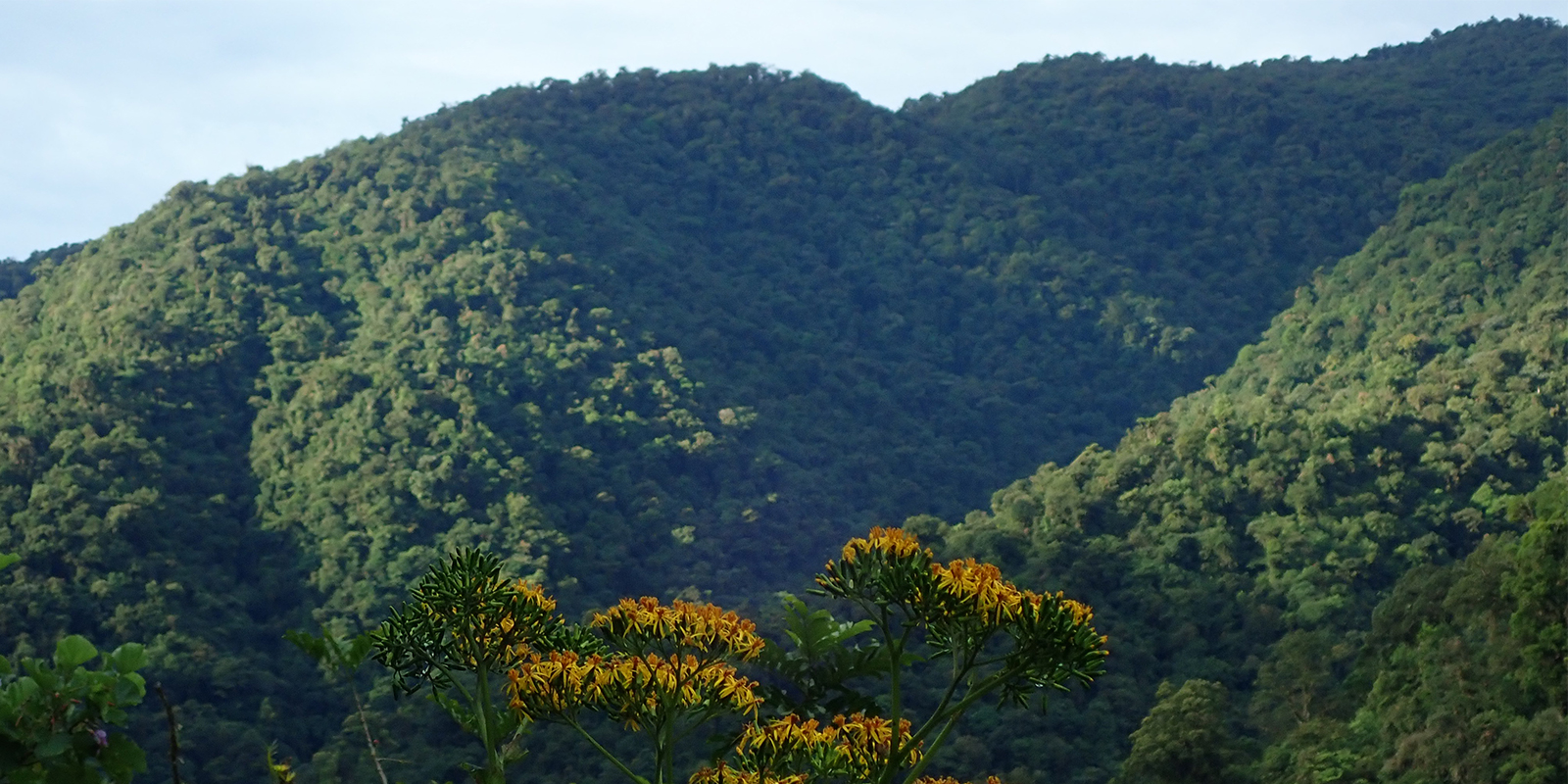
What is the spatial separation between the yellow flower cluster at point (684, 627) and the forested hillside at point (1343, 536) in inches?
684

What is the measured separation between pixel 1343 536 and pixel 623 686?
111 ft

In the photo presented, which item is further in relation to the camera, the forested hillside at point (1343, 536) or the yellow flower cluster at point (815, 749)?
the forested hillside at point (1343, 536)

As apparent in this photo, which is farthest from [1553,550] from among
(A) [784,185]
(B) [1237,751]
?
(A) [784,185]

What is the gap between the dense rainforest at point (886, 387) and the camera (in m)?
31.2

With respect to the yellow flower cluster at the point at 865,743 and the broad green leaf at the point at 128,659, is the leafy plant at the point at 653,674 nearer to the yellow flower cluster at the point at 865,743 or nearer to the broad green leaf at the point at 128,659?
the yellow flower cluster at the point at 865,743

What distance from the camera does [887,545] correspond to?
3.92 m

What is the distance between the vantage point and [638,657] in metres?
4.04

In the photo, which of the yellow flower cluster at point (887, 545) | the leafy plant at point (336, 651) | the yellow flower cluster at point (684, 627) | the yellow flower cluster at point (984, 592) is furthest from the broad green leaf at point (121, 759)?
the yellow flower cluster at point (984, 592)

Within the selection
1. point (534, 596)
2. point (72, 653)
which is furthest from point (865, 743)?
point (72, 653)

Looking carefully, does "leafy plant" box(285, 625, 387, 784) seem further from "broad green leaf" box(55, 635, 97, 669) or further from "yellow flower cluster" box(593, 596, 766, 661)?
"yellow flower cluster" box(593, 596, 766, 661)

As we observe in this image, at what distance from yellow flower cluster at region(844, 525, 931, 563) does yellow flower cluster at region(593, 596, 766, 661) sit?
16.6 inches

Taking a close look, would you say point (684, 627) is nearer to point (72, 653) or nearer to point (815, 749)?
point (815, 749)

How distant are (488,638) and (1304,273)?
228 ft

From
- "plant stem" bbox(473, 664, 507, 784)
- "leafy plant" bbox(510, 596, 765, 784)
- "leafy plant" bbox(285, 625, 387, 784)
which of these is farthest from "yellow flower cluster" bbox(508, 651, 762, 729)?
"leafy plant" bbox(285, 625, 387, 784)
